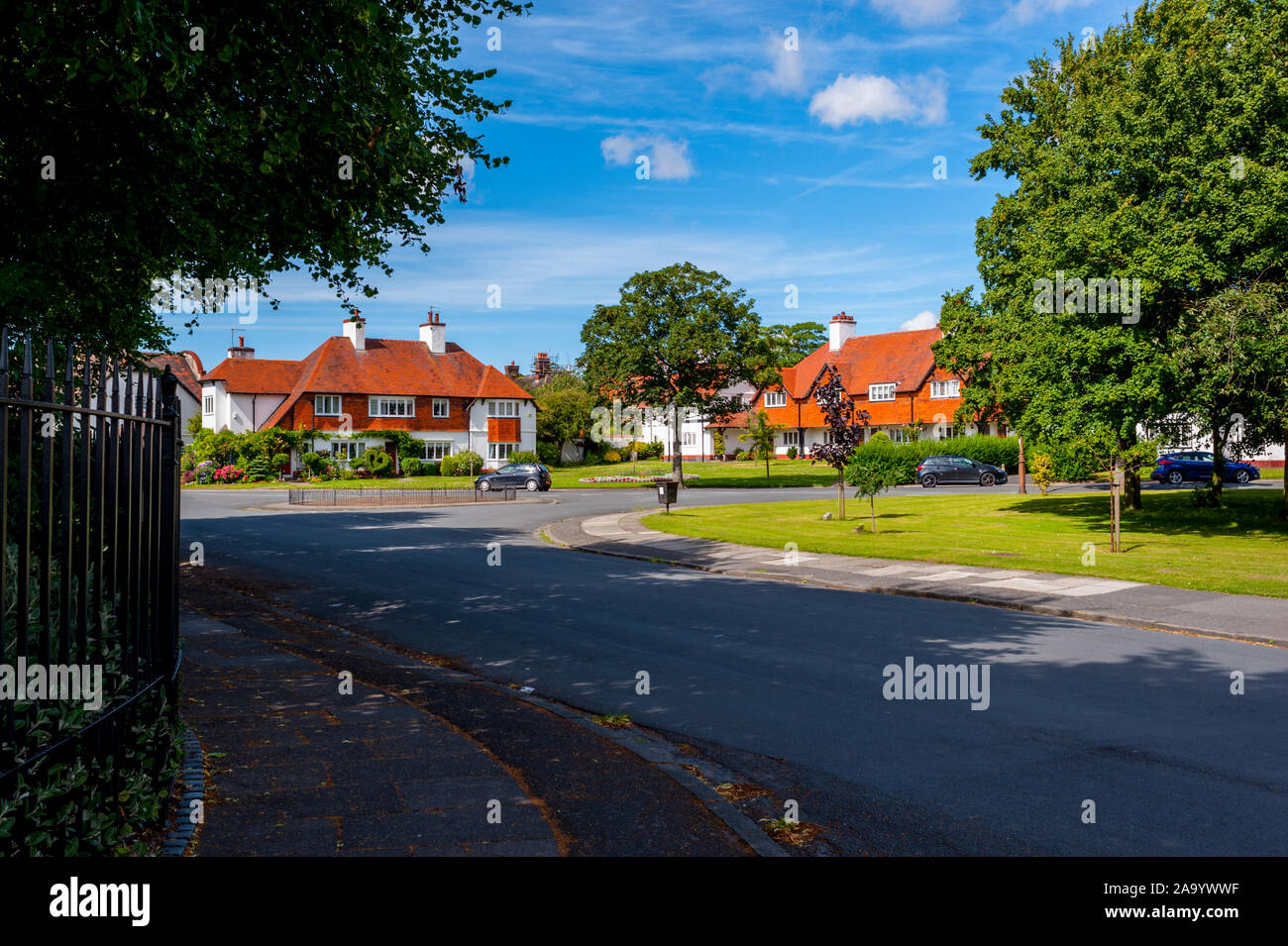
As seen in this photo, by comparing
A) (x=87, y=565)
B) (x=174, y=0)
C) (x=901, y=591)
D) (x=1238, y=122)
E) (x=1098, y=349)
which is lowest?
(x=901, y=591)

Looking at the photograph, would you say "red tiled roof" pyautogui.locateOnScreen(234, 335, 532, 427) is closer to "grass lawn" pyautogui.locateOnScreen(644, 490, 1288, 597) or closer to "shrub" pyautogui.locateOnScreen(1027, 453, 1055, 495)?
"grass lawn" pyautogui.locateOnScreen(644, 490, 1288, 597)

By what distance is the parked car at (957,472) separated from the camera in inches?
1945

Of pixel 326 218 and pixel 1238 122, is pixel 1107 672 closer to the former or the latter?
pixel 326 218

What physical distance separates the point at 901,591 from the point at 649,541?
8565 millimetres

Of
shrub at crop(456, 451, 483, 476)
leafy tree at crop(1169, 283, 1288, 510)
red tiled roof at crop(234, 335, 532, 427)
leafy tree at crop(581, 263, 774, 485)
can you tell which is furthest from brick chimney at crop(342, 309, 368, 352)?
leafy tree at crop(1169, 283, 1288, 510)

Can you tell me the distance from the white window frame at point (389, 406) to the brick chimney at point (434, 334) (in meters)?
5.75

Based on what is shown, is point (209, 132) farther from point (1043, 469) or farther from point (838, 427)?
point (1043, 469)

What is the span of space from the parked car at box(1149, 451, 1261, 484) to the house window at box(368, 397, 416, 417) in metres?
48.2

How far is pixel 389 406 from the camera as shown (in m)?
65.2

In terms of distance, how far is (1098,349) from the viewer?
62.0ft

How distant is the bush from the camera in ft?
241

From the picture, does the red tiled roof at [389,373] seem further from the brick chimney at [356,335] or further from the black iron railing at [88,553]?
the black iron railing at [88,553]

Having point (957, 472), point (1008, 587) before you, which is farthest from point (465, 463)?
Result: point (1008, 587)
